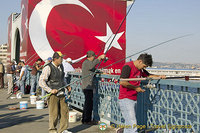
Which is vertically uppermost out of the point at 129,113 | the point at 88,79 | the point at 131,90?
the point at 88,79

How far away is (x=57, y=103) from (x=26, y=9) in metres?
13.6

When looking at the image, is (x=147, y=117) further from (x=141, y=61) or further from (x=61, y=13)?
(x=61, y=13)

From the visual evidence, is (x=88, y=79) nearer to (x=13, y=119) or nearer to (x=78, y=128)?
(x=78, y=128)

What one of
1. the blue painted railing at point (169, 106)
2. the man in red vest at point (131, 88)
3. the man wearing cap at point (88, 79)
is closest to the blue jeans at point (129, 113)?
the man in red vest at point (131, 88)

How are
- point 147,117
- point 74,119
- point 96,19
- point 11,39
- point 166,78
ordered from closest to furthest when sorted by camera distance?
1. point 166,78
2. point 147,117
3. point 74,119
4. point 96,19
5. point 11,39

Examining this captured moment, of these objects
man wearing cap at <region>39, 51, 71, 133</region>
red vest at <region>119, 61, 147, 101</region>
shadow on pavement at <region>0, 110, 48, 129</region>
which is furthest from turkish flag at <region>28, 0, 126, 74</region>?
red vest at <region>119, 61, 147, 101</region>

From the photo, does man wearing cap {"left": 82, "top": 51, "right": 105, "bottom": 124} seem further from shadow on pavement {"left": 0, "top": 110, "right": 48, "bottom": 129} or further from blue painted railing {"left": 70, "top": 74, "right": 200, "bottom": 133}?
shadow on pavement {"left": 0, "top": 110, "right": 48, "bottom": 129}

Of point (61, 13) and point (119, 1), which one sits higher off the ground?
point (119, 1)

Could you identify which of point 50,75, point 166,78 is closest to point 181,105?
point 166,78

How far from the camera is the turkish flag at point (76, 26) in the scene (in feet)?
57.1

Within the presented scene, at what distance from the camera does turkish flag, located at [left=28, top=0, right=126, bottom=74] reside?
17.4 meters

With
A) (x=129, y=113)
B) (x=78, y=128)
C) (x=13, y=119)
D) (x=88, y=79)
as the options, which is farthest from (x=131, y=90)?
(x=13, y=119)

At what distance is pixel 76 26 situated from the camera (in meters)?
18.9

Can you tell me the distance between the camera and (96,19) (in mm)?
19812
